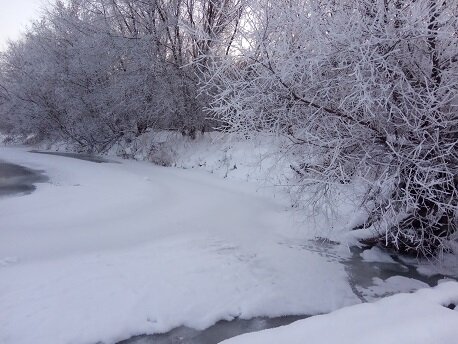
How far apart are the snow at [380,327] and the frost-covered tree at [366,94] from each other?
189 centimetres

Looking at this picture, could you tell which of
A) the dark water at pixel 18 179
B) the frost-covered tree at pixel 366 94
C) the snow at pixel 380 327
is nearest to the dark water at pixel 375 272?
the frost-covered tree at pixel 366 94

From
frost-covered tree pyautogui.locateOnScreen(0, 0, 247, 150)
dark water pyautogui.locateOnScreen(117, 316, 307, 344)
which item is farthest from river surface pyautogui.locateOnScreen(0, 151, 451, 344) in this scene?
frost-covered tree pyautogui.locateOnScreen(0, 0, 247, 150)

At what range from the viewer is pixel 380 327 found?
9.97 feet

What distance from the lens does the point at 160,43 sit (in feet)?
60.1

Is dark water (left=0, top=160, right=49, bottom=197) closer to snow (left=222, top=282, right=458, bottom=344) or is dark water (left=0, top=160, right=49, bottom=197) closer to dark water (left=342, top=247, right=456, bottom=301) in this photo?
dark water (left=342, top=247, right=456, bottom=301)

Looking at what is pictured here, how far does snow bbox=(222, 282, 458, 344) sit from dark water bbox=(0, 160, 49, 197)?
9902 millimetres

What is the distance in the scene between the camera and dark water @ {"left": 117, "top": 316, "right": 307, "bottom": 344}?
4.29m

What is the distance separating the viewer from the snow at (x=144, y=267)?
4558 mm

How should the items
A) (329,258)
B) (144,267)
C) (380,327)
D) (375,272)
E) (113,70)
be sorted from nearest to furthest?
(380,327) → (144,267) → (375,272) → (329,258) → (113,70)

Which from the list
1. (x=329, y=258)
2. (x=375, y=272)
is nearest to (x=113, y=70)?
(x=329, y=258)

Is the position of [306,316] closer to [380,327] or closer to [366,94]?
[380,327]

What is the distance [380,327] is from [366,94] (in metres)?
2.69

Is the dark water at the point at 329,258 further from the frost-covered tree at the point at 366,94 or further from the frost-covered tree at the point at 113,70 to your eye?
the frost-covered tree at the point at 113,70

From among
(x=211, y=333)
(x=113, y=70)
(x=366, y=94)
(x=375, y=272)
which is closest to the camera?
(x=211, y=333)
